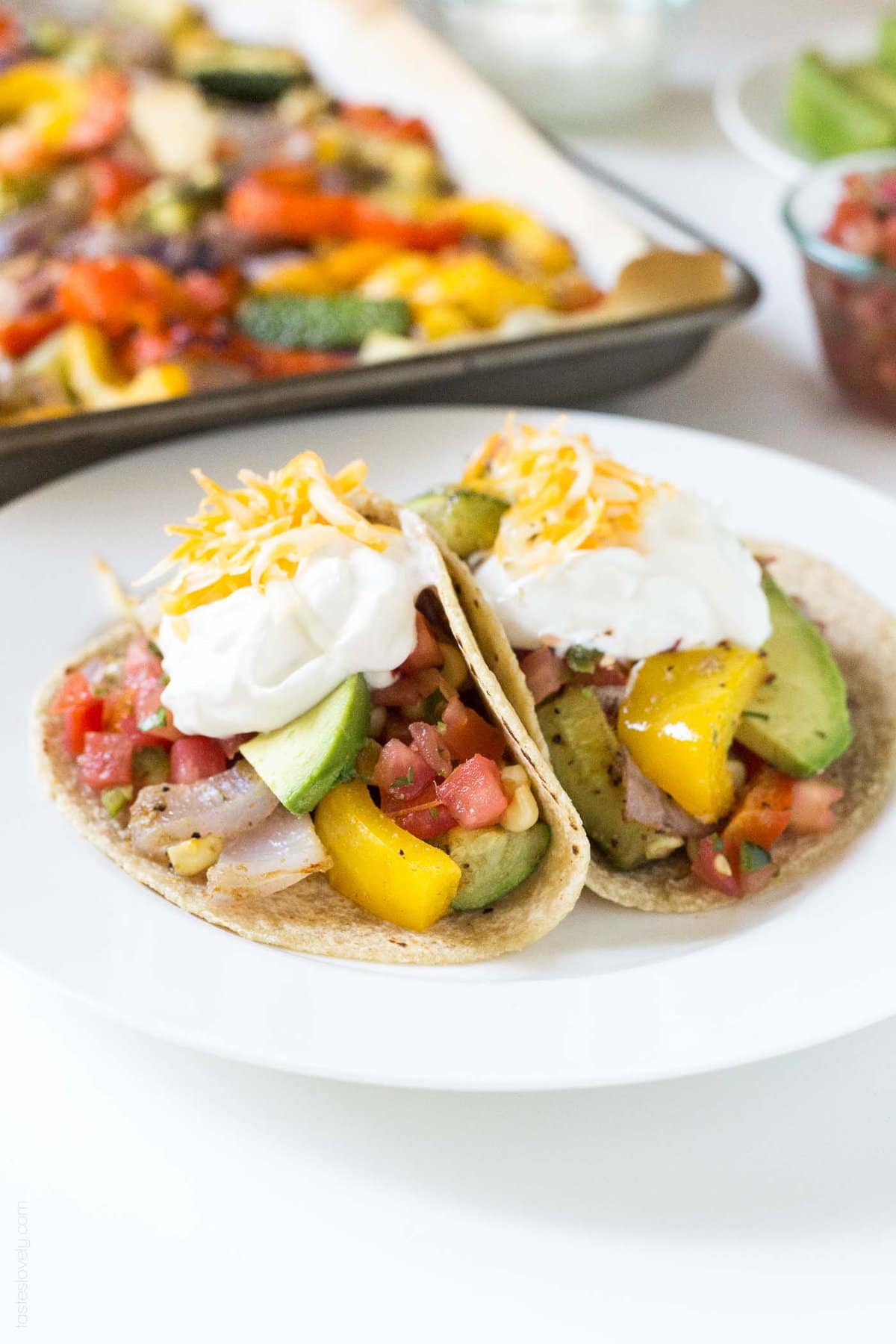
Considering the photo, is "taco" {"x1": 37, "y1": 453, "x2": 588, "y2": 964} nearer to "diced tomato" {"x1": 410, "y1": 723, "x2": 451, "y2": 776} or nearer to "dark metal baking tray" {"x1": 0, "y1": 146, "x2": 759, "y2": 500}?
"diced tomato" {"x1": 410, "y1": 723, "x2": 451, "y2": 776}

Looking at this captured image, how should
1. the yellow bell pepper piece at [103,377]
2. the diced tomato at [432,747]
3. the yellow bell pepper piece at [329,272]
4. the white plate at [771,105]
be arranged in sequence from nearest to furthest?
the diced tomato at [432,747] → the yellow bell pepper piece at [103,377] → the yellow bell pepper piece at [329,272] → the white plate at [771,105]

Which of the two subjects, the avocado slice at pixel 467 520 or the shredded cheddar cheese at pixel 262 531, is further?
the avocado slice at pixel 467 520

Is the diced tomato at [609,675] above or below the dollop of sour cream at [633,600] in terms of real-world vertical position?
below

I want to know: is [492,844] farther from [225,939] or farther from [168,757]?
[168,757]

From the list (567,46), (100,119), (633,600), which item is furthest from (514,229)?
(633,600)

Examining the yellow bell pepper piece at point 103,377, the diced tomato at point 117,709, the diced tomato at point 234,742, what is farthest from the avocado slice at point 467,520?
the yellow bell pepper piece at point 103,377

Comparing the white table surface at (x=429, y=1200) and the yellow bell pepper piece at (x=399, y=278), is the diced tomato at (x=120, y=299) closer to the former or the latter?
the yellow bell pepper piece at (x=399, y=278)

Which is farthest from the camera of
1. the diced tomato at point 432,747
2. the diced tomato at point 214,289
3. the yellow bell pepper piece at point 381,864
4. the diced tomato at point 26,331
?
the diced tomato at point 214,289
